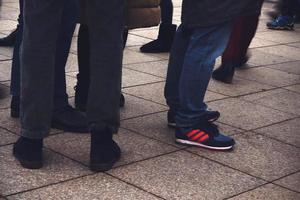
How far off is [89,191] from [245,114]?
79.7 inches

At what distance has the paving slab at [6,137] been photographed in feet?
13.6

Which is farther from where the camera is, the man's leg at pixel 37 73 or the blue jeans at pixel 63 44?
the blue jeans at pixel 63 44

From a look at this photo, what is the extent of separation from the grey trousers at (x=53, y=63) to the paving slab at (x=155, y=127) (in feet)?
2.52

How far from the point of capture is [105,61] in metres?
3.68

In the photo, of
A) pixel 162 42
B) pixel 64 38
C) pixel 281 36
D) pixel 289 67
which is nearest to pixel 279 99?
pixel 289 67

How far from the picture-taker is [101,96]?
3.72 meters

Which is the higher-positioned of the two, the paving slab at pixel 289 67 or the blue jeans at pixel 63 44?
the blue jeans at pixel 63 44

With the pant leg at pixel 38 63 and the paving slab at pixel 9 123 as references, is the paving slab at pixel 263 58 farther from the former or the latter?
A: the pant leg at pixel 38 63

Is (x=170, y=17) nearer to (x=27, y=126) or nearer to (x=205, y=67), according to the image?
(x=205, y=67)

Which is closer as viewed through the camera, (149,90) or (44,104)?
(44,104)

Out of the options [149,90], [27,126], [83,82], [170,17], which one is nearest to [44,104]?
[27,126]

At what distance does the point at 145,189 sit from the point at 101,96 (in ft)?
1.80

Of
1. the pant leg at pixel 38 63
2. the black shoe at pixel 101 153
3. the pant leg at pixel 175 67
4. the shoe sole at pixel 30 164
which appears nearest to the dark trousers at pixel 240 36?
the pant leg at pixel 175 67

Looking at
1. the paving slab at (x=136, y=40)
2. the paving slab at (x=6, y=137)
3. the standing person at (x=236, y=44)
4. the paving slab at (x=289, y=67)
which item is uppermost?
the standing person at (x=236, y=44)
